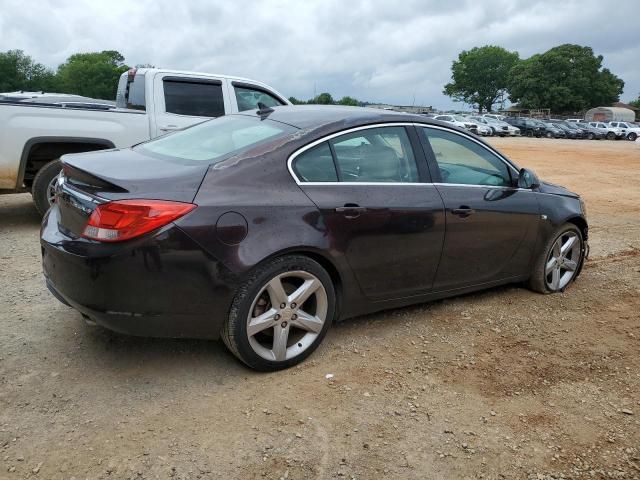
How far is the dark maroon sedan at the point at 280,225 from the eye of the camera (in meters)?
2.83

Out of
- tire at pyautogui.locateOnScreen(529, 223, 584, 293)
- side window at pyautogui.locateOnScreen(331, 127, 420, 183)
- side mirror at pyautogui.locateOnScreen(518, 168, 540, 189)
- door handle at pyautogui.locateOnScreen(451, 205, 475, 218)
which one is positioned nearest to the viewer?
side window at pyautogui.locateOnScreen(331, 127, 420, 183)

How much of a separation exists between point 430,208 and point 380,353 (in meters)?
1.02

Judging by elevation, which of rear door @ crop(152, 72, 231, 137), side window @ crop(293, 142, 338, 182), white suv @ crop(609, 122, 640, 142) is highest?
white suv @ crop(609, 122, 640, 142)

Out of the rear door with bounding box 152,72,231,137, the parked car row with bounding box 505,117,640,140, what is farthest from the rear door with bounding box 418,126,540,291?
the parked car row with bounding box 505,117,640,140

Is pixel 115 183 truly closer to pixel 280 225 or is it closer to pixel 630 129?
pixel 280 225

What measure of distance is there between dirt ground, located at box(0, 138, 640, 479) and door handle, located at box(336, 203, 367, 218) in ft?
2.95

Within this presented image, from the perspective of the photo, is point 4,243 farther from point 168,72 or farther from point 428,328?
point 428,328

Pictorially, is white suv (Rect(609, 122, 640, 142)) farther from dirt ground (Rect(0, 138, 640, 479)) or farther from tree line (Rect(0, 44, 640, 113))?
dirt ground (Rect(0, 138, 640, 479))

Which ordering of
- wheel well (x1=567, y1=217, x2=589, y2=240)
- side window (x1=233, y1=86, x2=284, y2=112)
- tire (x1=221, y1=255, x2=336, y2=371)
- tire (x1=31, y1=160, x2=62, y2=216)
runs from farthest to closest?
side window (x1=233, y1=86, x2=284, y2=112)
tire (x1=31, y1=160, x2=62, y2=216)
wheel well (x1=567, y1=217, x2=589, y2=240)
tire (x1=221, y1=255, x2=336, y2=371)

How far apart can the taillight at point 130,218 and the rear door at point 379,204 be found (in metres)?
0.83

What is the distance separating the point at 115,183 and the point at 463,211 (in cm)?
233

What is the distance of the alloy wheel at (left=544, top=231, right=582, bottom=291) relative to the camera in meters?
4.81

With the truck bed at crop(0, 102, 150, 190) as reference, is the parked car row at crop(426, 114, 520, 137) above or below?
above

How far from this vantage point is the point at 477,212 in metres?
4.04
